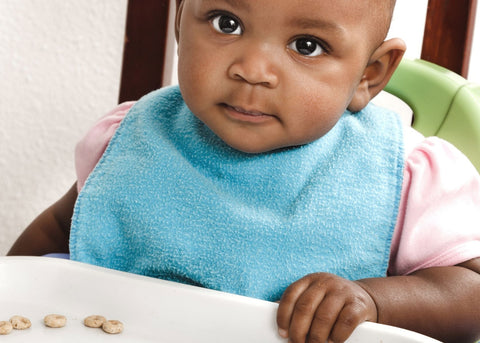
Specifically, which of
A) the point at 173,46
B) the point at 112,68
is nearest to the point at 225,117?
the point at 173,46

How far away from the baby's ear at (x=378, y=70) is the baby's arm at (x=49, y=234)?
38cm

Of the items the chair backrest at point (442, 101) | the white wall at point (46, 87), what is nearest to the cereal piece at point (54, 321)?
the chair backrest at point (442, 101)

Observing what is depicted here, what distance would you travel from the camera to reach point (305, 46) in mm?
628

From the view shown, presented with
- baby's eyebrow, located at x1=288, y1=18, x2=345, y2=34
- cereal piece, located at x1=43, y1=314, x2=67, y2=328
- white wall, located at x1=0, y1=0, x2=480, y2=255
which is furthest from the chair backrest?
cereal piece, located at x1=43, y1=314, x2=67, y2=328

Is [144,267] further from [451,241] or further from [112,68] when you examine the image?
[112,68]

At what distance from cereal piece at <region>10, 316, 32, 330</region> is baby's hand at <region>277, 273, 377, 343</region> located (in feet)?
0.67

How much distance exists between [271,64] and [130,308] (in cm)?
24

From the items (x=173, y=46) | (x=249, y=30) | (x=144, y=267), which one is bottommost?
(x=144, y=267)

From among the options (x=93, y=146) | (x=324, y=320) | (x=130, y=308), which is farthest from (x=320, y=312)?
(x=93, y=146)

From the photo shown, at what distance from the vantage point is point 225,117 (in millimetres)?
653

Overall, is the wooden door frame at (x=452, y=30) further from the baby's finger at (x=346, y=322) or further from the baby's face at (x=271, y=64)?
the baby's finger at (x=346, y=322)

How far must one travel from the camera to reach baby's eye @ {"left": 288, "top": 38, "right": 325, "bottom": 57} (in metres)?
0.62

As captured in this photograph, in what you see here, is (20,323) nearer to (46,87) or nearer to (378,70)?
(378,70)

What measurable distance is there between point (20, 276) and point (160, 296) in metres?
0.13
